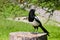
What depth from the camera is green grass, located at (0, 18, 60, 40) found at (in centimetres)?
1307

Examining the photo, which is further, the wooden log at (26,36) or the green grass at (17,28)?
the green grass at (17,28)

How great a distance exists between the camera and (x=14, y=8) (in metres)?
11.8

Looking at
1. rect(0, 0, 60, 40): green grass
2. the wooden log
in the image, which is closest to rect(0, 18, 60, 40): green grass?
rect(0, 0, 60, 40): green grass

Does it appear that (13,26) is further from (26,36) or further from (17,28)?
(26,36)

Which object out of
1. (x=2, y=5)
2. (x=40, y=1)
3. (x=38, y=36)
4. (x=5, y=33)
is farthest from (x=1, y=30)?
(x=38, y=36)

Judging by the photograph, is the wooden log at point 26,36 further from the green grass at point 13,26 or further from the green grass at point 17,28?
the green grass at point 17,28

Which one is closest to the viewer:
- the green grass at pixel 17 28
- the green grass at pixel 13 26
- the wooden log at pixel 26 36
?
the wooden log at pixel 26 36

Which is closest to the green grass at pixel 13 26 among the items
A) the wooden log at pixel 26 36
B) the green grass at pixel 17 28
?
the green grass at pixel 17 28

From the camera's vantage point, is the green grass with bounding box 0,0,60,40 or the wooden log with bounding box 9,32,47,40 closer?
the wooden log with bounding box 9,32,47,40

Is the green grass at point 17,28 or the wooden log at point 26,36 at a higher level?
the wooden log at point 26,36

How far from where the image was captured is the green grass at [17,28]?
13.1m

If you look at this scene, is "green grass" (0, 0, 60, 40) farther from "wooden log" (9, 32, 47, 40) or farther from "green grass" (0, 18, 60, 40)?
"wooden log" (9, 32, 47, 40)

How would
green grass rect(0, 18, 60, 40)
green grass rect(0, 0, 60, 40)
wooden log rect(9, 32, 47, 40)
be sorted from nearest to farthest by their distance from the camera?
wooden log rect(9, 32, 47, 40), green grass rect(0, 0, 60, 40), green grass rect(0, 18, 60, 40)

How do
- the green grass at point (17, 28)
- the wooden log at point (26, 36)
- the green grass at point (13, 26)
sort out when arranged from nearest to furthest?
the wooden log at point (26, 36), the green grass at point (13, 26), the green grass at point (17, 28)
